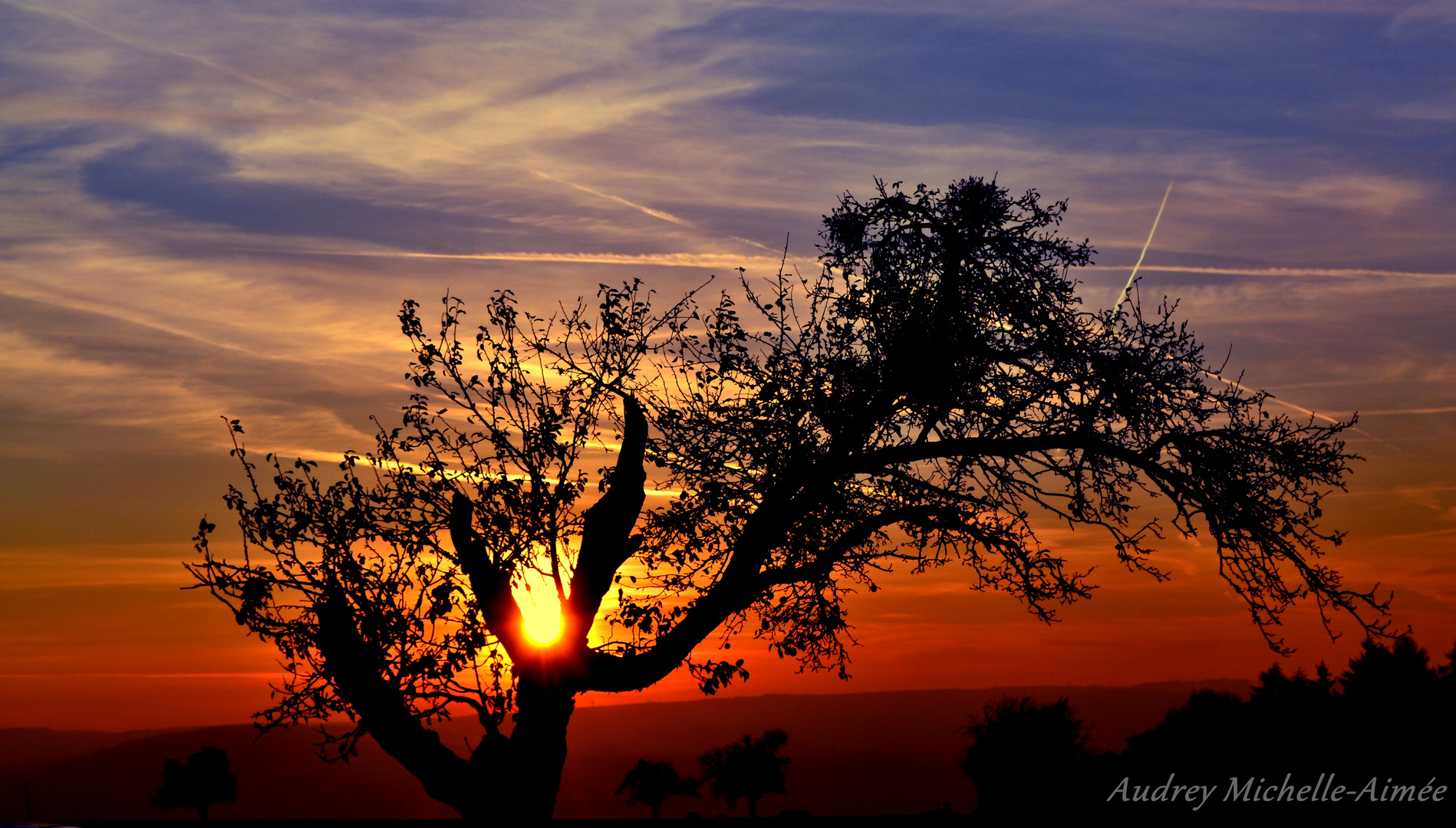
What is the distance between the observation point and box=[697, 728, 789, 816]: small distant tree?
271 feet

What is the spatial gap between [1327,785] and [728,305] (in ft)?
60.8

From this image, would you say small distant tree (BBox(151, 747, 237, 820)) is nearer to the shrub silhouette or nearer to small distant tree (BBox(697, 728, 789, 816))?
small distant tree (BBox(697, 728, 789, 816))

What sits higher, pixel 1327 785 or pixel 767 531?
pixel 767 531

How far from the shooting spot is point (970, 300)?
18.9m

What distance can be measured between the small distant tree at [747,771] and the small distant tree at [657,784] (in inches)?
158

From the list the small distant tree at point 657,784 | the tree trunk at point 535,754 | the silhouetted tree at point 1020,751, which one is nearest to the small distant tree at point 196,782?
the small distant tree at point 657,784

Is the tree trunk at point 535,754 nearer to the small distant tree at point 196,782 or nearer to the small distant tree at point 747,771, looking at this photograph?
the small distant tree at point 747,771

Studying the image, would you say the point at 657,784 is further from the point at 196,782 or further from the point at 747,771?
the point at 196,782

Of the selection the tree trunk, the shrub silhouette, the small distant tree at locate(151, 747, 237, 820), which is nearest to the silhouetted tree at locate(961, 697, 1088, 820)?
the shrub silhouette

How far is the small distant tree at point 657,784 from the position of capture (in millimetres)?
78188

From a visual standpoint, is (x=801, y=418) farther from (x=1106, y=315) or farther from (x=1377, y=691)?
(x=1377, y=691)

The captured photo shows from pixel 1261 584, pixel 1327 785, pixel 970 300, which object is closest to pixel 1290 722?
pixel 1327 785

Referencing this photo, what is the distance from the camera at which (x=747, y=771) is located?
82688 millimetres

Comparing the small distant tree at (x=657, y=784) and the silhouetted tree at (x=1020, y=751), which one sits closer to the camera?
the silhouetted tree at (x=1020, y=751)
